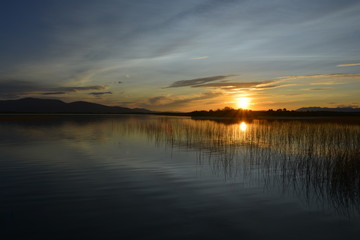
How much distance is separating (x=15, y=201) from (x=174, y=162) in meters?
7.69

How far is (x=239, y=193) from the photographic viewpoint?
8.84m

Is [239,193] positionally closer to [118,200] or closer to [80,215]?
[118,200]

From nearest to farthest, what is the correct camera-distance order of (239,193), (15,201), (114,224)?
(114,224)
(15,201)
(239,193)

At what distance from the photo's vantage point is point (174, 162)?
555 inches

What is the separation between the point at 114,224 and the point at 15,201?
3.42 metres

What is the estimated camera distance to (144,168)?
12.5m

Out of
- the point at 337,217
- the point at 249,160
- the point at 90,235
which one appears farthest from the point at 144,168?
the point at 337,217

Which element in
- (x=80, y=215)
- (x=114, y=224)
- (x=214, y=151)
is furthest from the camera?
(x=214, y=151)

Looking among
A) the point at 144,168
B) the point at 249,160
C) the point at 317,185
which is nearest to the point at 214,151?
the point at 249,160

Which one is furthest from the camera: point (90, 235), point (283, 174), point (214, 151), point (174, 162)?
point (214, 151)

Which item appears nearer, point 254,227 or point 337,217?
point 254,227

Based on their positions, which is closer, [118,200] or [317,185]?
[118,200]

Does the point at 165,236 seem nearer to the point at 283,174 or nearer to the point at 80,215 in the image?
the point at 80,215

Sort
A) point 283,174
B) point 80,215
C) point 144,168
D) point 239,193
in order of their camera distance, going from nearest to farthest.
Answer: point 80,215 → point 239,193 → point 283,174 → point 144,168
